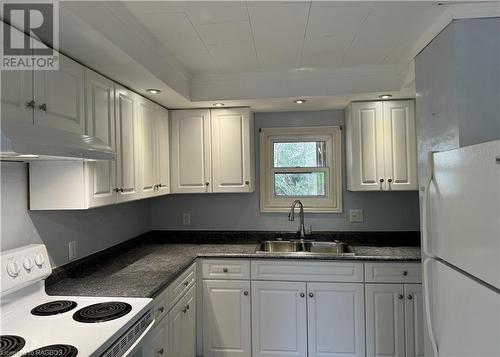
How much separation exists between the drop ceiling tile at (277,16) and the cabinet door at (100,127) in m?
0.95

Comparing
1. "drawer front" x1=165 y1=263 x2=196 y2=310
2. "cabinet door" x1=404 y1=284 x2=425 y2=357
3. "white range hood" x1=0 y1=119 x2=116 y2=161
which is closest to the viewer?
"white range hood" x1=0 y1=119 x2=116 y2=161

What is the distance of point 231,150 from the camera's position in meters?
2.88

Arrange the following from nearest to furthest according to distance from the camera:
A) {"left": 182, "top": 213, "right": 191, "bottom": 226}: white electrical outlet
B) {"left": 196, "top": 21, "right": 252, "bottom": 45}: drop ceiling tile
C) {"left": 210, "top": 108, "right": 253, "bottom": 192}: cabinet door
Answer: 1. {"left": 196, "top": 21, "right": 252, "bottom": 45}: drop ceiling tile
2. {"left": 210, "top": 108, "right": 253, "bottom": 192}: cabinet door
3. {"left": 182, "top": 213, "right": 191, "bottom": 226}: white electrical outlet

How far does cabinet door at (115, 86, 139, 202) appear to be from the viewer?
2.05 meters

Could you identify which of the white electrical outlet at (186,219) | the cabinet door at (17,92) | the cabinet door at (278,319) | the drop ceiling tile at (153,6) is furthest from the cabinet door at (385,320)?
the cabinet door at (17,92)

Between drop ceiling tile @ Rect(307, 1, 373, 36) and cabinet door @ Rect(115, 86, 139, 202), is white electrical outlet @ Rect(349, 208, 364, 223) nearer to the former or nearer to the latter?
drop ceiling tile @ Rect(307, 1, 373, 36)

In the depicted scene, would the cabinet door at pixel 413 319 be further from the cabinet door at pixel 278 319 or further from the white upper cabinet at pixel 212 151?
the white upper cabinet at pixel 212 151

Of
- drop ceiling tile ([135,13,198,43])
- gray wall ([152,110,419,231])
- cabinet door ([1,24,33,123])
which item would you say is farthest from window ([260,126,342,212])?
cabinet door ([1,24,33,123])

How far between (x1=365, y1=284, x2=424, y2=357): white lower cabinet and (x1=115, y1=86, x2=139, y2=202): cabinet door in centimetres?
187

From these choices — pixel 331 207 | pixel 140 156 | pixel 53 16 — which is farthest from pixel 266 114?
pixel 53 16

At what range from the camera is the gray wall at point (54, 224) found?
1578 millimetres

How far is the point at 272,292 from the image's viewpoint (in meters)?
2.51

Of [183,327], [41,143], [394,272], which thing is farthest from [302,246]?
[41,143]

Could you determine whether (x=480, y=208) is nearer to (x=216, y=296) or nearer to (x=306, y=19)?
(x=306, y=19)
